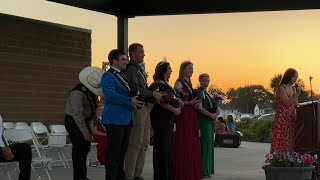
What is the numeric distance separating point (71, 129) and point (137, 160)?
1126 millimetres

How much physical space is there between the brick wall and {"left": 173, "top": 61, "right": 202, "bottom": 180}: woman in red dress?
482cm

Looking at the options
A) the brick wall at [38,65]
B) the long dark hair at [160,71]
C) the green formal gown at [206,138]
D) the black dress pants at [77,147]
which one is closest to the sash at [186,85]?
the green formal gown at [206,138]

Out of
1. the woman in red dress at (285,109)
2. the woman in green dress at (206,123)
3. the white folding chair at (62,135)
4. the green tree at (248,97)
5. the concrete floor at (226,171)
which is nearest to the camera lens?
the woman in red dress at (285,109)

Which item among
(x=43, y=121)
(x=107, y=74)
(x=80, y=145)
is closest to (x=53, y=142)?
(x=43, y=121)

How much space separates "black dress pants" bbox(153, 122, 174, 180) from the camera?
325 inches

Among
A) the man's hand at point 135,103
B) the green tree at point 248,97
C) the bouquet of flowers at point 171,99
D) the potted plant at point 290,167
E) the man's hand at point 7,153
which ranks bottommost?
the potted plant at point 290,167

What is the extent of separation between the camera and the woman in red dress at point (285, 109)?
869 cm

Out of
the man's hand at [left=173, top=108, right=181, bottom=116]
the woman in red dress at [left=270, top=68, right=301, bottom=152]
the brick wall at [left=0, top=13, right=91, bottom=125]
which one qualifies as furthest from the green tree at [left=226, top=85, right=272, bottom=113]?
the man's hand at [left=173, top=108, right=181, bottom=116]

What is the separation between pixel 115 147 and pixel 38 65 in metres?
6.68

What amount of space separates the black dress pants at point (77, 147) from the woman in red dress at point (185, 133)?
4.43 feet

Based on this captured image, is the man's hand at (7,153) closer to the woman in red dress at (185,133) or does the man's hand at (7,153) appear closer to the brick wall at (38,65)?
the woman in red dress at (185,133)

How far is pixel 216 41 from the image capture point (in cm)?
1677

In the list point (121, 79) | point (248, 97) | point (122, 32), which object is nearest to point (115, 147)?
point (121, 79)

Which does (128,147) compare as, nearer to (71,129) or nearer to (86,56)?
(71,129)
